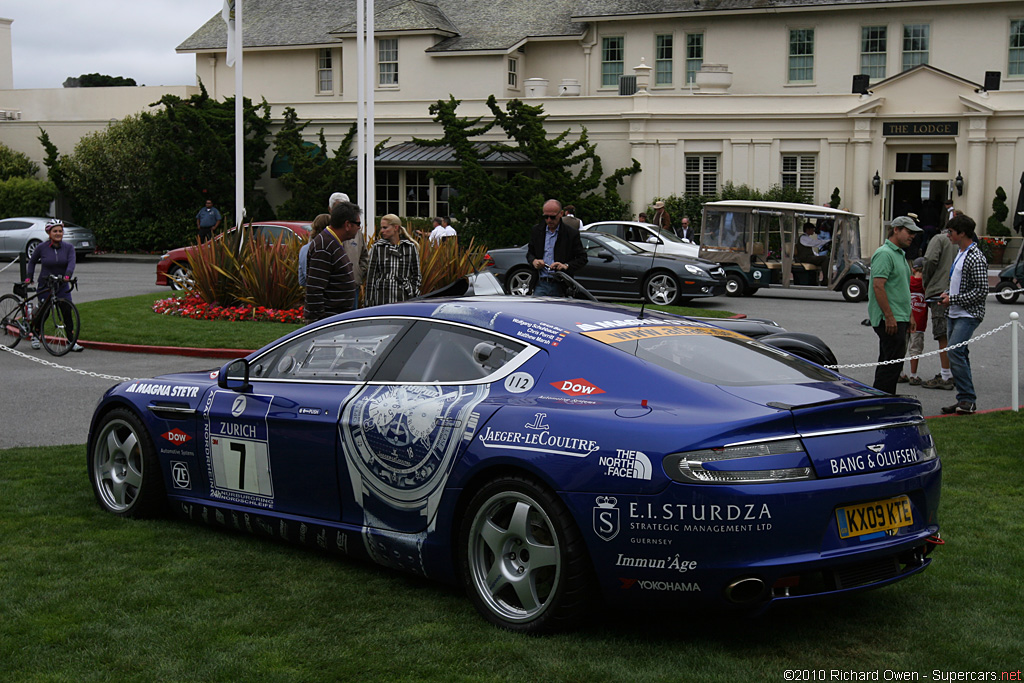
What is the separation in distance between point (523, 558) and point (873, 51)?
3772cm

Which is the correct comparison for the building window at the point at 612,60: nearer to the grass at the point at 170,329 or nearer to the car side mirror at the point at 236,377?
the grass at the point at 170,329

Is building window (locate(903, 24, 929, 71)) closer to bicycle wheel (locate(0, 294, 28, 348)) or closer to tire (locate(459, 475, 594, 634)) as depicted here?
bicycle wheel (locate(0, 294, 28, 348))

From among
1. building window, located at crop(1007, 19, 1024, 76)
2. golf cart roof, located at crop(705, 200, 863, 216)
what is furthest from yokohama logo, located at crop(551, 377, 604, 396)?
building window, located at crop(1007, 19, 1024, 76)

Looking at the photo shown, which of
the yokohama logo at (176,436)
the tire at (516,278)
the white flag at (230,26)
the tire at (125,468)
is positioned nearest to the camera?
the yokohama logo at (176,436)

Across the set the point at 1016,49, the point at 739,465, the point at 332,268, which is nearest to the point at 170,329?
the point at 332,268

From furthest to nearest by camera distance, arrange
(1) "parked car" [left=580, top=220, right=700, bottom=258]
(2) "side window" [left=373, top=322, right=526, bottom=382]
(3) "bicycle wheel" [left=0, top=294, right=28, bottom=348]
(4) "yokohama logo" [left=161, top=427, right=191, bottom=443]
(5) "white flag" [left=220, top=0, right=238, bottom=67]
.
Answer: (1) "parked car" [left=580, top=220, right=700, bottom=258] < (5) "white flag" [left=220, top=0, right=238, bottom=67] < (3) "bicycle wheel" [left=0, top=294, right=28, bottom=348] < (4) "yokohama logo" [left=161, top=427, right=191, bottom=443] < (2) "side window" [left=373, top=322, right=526, bottom=382]

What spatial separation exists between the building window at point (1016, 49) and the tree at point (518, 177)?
13101 mm

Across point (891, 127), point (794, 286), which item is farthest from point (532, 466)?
point (891, 127)

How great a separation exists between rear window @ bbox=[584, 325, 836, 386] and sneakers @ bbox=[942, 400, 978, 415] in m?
6.03

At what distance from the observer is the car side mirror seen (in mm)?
6141

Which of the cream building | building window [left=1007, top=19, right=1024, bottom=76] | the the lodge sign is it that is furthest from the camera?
building window [left=1007, top=19, right=1024, bottom=76]

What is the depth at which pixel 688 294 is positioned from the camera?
Answer: 22250mm

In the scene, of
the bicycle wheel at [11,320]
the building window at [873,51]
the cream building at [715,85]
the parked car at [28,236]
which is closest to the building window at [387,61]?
the cream building at [715,85]

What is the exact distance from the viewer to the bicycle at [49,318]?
1581 centimetres
